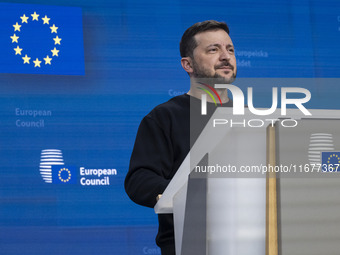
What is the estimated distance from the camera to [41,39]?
2.33 m

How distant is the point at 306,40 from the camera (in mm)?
2541

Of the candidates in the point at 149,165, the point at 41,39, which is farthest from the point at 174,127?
the point at 41,39

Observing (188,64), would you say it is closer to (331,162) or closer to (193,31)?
(193,31)

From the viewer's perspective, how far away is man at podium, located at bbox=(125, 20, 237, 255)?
118cm

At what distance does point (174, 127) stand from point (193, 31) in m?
0.38

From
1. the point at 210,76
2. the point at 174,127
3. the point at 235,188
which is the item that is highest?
the point at 210,76

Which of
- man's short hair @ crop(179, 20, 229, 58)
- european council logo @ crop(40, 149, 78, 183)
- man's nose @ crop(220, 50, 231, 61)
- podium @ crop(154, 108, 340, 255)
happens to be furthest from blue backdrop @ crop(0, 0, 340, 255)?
podium @ crop(154, 108, 340, 255)

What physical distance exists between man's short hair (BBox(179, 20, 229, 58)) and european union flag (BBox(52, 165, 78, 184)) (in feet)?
3.23

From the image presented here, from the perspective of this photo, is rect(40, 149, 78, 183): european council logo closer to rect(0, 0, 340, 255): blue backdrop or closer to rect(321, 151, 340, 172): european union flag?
rect(0, 0, 340, 255): blue backdrop

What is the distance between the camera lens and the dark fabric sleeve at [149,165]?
111cm

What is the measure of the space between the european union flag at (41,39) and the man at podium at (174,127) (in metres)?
0.91

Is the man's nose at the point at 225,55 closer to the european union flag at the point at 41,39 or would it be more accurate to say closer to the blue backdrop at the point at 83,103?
the blue backdrop at the point at 83,103

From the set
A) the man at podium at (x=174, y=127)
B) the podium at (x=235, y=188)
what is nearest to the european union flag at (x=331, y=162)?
the podium at (x=235, y=188)

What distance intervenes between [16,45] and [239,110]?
1943 mm
